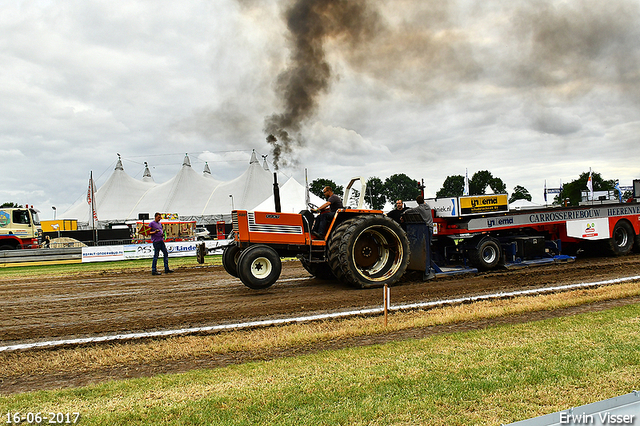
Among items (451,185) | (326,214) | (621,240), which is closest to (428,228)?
(326,214)

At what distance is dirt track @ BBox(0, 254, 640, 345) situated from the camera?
241 inches

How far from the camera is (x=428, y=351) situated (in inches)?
165

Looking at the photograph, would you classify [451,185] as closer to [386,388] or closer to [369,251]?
[369,251]

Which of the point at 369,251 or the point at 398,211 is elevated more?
the point at 398,211

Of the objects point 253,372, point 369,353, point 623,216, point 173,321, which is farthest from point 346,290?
point 623,216

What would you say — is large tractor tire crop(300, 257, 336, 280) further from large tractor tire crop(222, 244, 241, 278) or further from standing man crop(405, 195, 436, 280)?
standing man crop(405, 195, 436, 280)

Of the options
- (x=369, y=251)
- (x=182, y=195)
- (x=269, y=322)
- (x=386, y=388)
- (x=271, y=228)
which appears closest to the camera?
(x=386, y=388)

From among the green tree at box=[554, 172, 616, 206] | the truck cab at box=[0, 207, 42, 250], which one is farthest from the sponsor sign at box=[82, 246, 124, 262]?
the green tree at box=[554, 172, 616, 206]

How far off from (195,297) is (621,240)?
1157cm

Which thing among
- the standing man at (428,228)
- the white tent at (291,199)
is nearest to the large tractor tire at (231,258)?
the standing man at (428,228)

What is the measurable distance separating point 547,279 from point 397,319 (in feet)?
14.9

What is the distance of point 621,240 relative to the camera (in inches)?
478

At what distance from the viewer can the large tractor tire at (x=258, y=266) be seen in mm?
7581

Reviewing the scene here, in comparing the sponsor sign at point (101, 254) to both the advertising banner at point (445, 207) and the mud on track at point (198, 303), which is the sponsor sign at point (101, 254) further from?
the advertising banner at point (445, 207)
